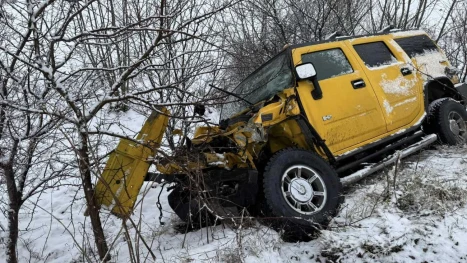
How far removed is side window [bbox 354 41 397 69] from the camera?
4802 millimetres

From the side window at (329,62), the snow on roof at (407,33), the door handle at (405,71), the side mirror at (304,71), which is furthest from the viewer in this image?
the snow on roof at (407,33)

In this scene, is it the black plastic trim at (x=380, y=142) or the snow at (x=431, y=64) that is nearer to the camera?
the black plastic trim at (x=380, y=142)

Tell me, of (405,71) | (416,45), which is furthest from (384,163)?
(416,45)

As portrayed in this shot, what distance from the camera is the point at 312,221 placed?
328 centimetres

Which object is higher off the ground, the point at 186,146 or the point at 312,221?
the point at 186,146

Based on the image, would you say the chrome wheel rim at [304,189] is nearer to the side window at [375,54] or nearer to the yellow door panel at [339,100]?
the yellow door panel at [339,100]

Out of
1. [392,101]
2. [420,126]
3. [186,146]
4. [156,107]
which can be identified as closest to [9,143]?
[156,107]

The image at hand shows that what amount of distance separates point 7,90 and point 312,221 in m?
3.39

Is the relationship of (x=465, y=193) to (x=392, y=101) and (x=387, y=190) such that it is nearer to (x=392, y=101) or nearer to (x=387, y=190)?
(x=387, y=190)

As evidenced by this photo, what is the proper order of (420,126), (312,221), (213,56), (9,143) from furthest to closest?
(213,56) → (420,126) → (9,143) → (312,221)

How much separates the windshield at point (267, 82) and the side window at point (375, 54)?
1.18 metres

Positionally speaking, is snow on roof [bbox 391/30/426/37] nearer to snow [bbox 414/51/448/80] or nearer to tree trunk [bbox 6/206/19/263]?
snow [bbox 414/51/448/80]

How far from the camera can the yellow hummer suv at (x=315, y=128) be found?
3516 mm

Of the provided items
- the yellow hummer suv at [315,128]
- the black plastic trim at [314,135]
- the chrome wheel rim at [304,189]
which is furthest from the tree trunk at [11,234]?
the black plastic trim at [314,135]
